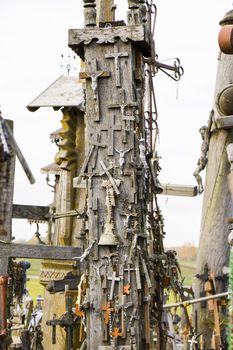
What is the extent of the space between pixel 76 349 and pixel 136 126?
10.5ft

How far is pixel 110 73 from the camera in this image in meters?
9.66

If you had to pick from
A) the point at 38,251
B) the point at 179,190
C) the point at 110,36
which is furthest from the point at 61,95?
the point at 110,36

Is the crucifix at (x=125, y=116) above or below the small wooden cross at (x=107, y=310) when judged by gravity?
above

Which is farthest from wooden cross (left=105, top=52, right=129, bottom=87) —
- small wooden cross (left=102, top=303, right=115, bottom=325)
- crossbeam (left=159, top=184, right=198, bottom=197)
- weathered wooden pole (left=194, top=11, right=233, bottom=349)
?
small wooden cross (left=102, top=303, right=115, bottom=325)

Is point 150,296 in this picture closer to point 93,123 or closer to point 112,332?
point 112,332

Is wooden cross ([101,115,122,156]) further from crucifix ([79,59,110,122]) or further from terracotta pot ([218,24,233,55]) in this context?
Result: terracotta pot ([218,24,233,55])

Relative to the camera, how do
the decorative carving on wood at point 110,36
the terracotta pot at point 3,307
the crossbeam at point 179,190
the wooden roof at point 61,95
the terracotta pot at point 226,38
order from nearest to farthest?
the terracotta pot at point 226,38, the terracotta pot at point 3,307, the decorative carving on wood at point 110,36, the crossbeam at point 179,190, the wooden roof at point 61,95

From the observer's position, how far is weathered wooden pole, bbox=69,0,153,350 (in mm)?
9438

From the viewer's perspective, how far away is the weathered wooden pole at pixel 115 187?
372 inches

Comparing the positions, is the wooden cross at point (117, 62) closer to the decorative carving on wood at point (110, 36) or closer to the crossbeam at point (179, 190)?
the decorative carving on wood at point (110, 36)

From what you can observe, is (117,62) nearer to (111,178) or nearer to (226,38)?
(111,178)

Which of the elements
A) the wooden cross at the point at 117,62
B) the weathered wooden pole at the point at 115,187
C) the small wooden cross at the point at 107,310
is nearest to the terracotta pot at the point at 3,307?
the weathered wooden pole at the point at 115,187

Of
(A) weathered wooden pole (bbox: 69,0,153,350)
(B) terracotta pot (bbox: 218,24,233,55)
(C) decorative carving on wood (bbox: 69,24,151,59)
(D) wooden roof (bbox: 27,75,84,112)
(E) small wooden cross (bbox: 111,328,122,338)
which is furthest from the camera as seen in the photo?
(D) wooden roof (bbox: 27,75,84,112)

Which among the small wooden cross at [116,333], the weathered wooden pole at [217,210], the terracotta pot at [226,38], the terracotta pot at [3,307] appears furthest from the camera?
the weathered wooden pole at [217,210]
